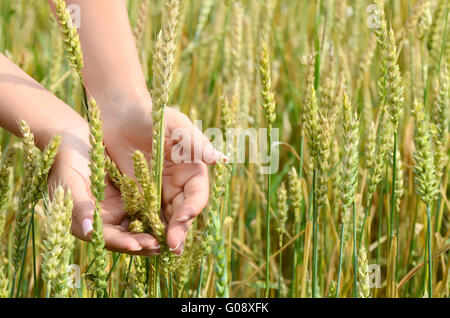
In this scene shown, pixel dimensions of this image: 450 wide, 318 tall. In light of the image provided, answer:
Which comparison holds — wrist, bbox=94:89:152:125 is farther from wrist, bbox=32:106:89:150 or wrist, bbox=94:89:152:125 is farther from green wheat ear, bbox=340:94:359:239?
green wheat ear, bbox=340:94:359:239

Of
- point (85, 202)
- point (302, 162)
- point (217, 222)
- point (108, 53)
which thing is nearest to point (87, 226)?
point (85, 202)

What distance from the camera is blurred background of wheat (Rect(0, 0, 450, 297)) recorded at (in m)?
1.01

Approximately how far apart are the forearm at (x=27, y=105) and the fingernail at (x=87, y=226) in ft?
0.65

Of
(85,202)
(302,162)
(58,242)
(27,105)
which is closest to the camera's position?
(58,242)

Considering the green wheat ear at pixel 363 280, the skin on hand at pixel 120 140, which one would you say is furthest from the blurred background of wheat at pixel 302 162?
the skin on hand at pixel 120 140

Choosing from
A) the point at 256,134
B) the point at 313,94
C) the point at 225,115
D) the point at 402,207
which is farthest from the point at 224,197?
the point at 402,207

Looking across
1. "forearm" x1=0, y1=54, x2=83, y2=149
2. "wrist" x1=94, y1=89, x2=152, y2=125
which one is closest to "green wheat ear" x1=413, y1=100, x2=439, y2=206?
"wrist" x1=94, y1=89, x2=152, y2=125

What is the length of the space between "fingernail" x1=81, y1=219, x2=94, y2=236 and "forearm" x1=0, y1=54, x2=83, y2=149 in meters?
0.20

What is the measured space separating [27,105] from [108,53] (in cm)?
15

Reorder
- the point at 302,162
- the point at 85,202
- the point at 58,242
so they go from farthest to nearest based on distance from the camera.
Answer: the point at 302,162 → the point at 85,202 → the point at 58,242

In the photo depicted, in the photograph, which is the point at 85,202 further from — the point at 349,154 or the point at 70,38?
the point at 349,154

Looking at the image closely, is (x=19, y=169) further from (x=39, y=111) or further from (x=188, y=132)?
(x=188, y=132)

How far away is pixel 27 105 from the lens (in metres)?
0.91

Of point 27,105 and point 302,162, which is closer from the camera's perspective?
point 27,105
